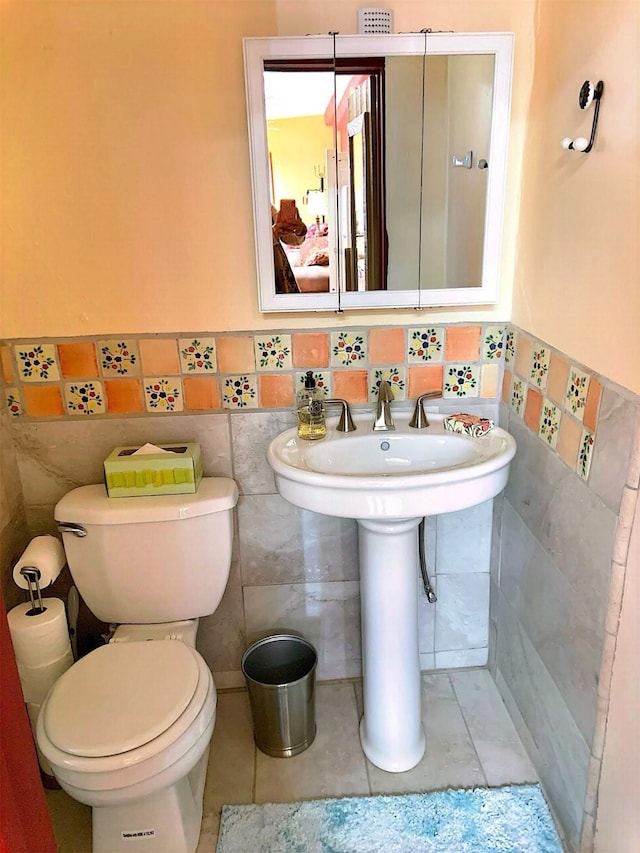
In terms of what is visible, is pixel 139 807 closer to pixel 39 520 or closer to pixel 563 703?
pixel 39 520

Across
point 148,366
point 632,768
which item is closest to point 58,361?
point 148,366

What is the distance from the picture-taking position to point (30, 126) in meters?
1.59

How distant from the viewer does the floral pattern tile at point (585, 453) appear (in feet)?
4.42

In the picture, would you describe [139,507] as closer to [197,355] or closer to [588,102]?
[197,355]

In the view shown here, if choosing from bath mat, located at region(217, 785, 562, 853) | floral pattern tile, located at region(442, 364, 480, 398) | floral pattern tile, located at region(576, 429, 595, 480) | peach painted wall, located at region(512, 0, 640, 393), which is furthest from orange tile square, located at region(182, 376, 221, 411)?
bath mat, located at region(217, 785, 562, 853)

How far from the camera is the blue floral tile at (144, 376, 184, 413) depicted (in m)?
1.80

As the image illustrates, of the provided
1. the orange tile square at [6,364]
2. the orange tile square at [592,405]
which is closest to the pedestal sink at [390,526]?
the orange tile square at [592,405]

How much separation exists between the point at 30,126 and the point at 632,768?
192cm

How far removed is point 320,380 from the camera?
1.82 m

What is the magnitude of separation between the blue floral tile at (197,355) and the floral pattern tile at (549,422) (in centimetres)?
86

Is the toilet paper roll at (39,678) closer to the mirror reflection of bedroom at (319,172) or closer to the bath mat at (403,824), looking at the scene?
the bath mat at (403,824)

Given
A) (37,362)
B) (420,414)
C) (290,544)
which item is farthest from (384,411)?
(37,362)

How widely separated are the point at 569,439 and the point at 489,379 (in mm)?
446

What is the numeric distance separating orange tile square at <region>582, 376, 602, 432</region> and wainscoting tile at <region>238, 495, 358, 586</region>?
31.7 inches
